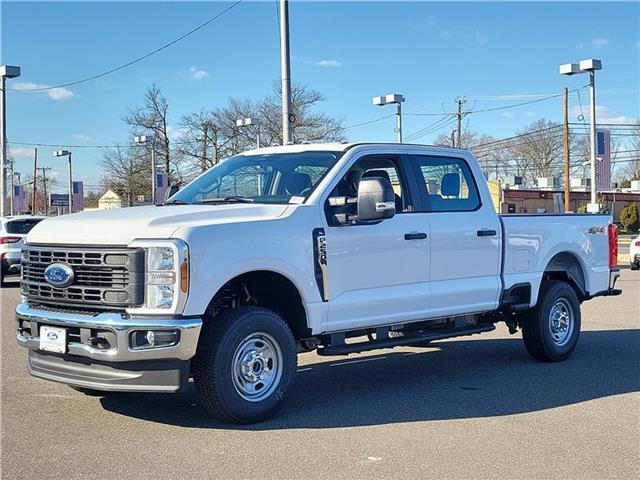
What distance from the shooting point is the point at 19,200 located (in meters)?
79.6

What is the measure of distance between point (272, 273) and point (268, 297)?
0.39 m

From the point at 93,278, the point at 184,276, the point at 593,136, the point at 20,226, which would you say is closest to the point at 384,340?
the point at 184,276

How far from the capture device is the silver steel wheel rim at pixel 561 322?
336 inches

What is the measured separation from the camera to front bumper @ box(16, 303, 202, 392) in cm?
532

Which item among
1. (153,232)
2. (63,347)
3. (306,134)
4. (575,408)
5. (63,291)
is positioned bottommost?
(575,408)

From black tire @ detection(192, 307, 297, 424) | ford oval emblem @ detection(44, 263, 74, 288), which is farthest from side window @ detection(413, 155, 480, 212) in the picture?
ford oval emblem @ detection(44, 263, 74, 288)

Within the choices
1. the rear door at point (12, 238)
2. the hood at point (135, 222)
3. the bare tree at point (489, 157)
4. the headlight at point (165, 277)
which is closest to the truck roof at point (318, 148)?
the hood at point (135, 222)

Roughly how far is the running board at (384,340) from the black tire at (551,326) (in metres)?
0.82

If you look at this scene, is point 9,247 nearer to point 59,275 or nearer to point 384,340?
point 59,275

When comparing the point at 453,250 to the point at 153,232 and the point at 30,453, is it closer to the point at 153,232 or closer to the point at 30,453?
the point at 153,232

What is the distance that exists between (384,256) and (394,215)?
0.37 meters

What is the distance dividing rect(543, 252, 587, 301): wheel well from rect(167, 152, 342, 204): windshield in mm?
3231

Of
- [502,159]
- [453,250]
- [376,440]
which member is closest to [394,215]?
[453,250]

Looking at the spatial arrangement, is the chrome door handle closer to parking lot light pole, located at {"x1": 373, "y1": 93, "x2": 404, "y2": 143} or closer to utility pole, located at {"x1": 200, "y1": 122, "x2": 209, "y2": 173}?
parking lot light pole, located at {"x1": 373, "y1": 93, "x2": 404, "y2": 143}
